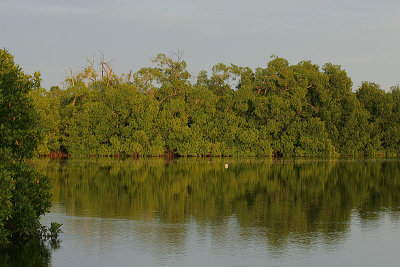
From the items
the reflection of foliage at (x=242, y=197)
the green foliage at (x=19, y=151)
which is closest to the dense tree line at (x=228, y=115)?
the reflection of foliage at (x=242, y=197)

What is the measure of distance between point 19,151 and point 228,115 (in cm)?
6275

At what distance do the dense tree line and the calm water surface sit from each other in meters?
40.2

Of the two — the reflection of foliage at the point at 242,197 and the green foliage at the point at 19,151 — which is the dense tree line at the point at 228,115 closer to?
the reflection of foliage at the point at 242,197

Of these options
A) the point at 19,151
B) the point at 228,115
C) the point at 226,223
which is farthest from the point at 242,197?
the point at 228,115

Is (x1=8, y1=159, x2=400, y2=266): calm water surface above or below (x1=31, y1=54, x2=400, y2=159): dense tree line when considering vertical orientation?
below

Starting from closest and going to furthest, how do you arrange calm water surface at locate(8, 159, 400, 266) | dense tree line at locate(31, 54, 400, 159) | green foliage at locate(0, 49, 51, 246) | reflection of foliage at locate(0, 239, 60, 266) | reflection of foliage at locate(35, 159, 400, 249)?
reflection of foliage at locate(0, 239, 60, 266), calm water surface at locate(8, 159, 400, 266), green foliage at locate(0, 49, 51, 246), reflection of foliage at locate(35, 159, 400, 249), dense tree line at locate(31, 54, 400, 159)

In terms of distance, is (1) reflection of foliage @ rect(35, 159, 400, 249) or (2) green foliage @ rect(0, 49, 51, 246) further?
(1) reflection of foliage @ rect(35, 159, 400, 249)

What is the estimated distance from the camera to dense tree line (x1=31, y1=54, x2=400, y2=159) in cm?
7444

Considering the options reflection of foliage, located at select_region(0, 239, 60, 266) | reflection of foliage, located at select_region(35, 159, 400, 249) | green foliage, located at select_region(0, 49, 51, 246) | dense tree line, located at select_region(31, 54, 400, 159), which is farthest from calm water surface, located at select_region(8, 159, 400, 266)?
dense tree line, located at select_region(31, 54, 400, 159)

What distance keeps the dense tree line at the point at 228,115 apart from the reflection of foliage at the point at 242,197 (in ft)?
110

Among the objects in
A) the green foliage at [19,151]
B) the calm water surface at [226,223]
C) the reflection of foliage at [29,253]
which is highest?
the green foliage at [19,151]

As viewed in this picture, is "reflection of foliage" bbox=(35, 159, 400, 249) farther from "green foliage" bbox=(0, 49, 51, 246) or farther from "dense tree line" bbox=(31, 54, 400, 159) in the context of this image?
"dense tree line" bbox=(31, 54, 400, 159)

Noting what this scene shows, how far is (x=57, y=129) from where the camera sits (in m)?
71.9

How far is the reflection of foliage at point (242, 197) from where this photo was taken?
2052 centimetres
